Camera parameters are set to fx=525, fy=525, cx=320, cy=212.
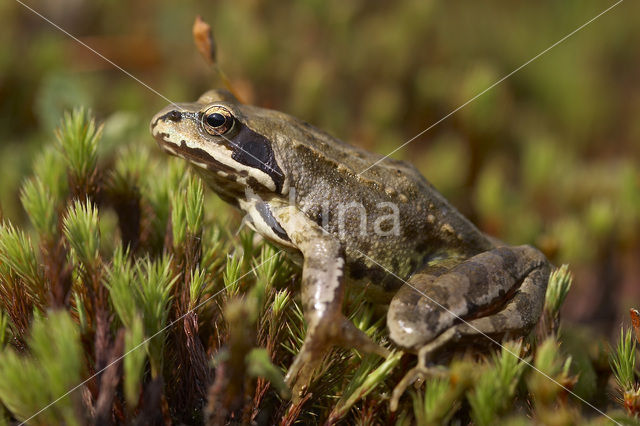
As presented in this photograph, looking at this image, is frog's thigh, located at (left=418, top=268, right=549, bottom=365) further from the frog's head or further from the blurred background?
the frog's head

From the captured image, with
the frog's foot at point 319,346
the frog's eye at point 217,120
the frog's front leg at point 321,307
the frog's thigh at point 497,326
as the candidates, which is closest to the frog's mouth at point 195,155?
the frog's eye at point 217,120

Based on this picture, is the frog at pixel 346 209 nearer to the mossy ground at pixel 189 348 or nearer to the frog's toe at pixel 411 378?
the mossy ground at pixel 189 348

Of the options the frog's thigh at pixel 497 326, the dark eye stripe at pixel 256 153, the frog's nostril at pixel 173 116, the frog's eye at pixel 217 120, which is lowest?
the frog's thigh at pixel 497 326

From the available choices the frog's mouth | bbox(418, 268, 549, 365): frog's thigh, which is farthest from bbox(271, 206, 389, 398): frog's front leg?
the frog's mouth

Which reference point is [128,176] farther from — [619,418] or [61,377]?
[619,418]

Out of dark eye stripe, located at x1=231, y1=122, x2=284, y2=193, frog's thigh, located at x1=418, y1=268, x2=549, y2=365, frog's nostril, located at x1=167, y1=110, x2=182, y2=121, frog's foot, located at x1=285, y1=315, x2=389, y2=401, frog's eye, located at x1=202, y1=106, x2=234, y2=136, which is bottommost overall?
frog's thigh, located at x1=418, y1=268, x2=549, y2=365

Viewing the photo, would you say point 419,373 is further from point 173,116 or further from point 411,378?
point 173,116

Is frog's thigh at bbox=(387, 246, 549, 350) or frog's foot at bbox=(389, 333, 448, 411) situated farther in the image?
frog's thigh at bbox=(387, 246, 549, 350)

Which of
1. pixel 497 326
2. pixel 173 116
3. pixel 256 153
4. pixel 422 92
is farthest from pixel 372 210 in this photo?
pixel 422 92
